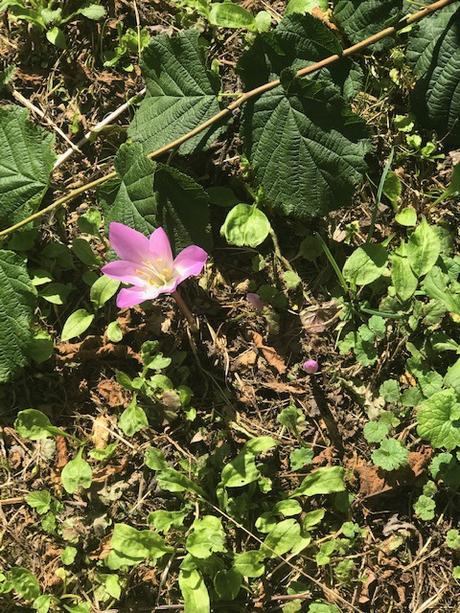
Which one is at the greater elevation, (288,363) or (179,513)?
(288,363)

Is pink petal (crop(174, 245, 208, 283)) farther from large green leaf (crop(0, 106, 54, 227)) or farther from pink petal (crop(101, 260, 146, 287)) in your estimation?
large green leaf (crop(0, 106, 54, 227))

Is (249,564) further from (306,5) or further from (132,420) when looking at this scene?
(306,5)

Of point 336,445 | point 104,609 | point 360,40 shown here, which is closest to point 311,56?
point 360,40

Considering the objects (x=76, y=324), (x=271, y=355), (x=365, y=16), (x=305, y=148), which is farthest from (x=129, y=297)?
(x=365, y=16)

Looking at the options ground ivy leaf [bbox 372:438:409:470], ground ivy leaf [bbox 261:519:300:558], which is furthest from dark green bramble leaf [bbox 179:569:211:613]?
ground ivy leaf [bbox 372:438:409:470]

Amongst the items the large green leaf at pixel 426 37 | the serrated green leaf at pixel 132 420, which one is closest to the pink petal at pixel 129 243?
the serrated green leaf at pixel 132 420

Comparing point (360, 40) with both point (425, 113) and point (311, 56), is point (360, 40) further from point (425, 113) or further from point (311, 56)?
point (425, 113)
